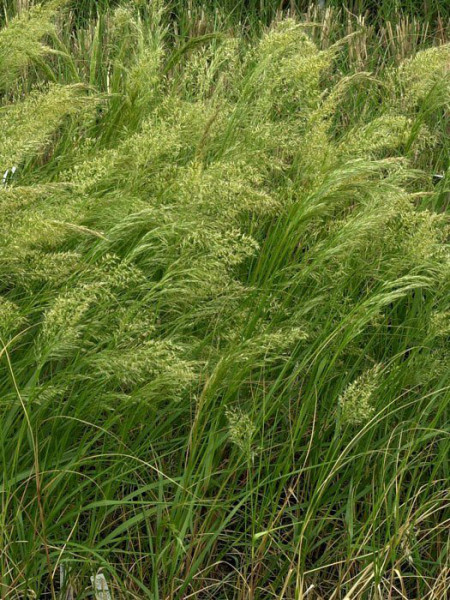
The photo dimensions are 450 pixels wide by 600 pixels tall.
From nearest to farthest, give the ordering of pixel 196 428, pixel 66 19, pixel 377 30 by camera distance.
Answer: pixel 196 428, pixel 66 19, pixel 377 30

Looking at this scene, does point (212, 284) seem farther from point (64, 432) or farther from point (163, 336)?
point (64, 432)

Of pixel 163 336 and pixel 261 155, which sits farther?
→ pixel 261 155

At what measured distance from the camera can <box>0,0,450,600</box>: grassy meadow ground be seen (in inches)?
75.5

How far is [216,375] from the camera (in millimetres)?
1796

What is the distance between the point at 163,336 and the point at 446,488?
696 millimetres

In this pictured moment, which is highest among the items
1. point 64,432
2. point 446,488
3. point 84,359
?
point 84,359

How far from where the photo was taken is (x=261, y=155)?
8.18 feet

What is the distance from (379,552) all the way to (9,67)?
61.2 inches

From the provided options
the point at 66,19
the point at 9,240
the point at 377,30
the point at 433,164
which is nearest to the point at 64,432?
the point at 9,240

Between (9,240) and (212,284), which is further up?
(9,240)

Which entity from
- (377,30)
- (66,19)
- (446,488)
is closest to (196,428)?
(446,488)

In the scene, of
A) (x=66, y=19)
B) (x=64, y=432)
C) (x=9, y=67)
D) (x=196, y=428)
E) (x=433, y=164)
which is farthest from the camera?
(x=66, y=19)

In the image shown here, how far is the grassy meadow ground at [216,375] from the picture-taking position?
192 cm

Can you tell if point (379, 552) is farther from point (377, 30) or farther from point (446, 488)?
point (377, 30)
